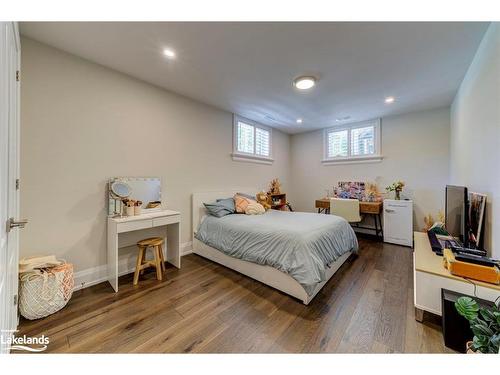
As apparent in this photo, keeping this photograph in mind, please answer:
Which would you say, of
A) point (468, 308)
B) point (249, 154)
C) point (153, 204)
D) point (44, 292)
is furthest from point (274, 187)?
point (44, 292)

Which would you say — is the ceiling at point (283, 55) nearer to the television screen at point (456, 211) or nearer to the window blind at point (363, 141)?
the window blind at point (363, 141)

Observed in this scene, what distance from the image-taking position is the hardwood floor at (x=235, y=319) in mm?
1401

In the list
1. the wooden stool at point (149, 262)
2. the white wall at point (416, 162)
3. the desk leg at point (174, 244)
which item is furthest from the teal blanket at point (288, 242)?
the white wall at point (416, 162)

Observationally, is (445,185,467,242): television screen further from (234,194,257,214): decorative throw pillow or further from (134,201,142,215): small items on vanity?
(134,201,142,215): small items on vanity

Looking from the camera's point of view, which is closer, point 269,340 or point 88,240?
point 269,340

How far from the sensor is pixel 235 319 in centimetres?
168

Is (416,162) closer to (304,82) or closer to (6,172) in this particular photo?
(304,82)

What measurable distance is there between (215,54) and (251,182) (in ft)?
8.67

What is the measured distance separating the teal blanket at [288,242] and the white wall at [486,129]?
4.19ft

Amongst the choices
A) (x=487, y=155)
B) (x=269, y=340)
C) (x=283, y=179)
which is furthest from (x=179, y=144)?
(x=487, y=155)
